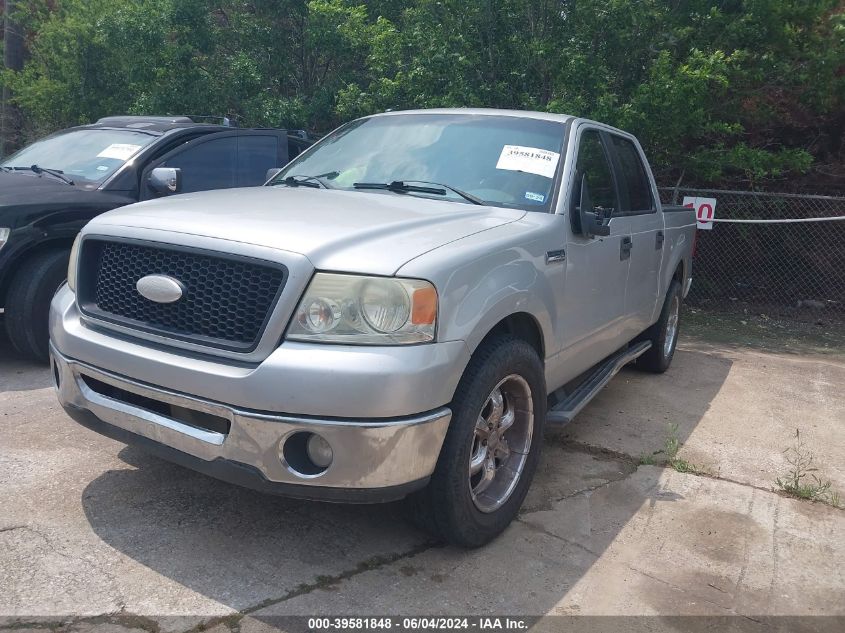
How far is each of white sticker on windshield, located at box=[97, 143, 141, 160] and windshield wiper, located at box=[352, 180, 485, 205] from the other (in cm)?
299

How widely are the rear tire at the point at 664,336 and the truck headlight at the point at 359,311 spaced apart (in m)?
3.74

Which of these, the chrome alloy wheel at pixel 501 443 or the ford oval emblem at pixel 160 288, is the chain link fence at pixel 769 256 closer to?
the chrome alloy wheel at pixel 501 443

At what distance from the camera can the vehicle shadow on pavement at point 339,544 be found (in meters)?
2.83

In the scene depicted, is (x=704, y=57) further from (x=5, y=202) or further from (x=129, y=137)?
(x=5, y=202)

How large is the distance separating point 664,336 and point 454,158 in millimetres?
2871

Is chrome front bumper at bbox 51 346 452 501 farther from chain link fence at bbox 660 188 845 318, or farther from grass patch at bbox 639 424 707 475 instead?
chain link fence at bbox 660 188 845 318

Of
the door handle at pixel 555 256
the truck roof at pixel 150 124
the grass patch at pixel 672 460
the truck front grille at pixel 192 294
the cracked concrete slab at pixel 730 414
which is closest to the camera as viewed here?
the truck front grille at pixel 192 294

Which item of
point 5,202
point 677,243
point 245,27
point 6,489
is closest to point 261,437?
point 6,489

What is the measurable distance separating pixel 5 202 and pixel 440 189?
3.12 metres

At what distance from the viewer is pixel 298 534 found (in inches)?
129

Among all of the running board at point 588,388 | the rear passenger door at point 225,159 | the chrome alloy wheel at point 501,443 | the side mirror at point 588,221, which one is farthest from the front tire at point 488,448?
the rear passenger door at point 225,159

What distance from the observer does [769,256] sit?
32.1ft

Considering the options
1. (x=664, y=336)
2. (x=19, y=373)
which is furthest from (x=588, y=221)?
(x=19, y=373)

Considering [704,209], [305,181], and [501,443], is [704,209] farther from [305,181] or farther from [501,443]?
[501,443]
